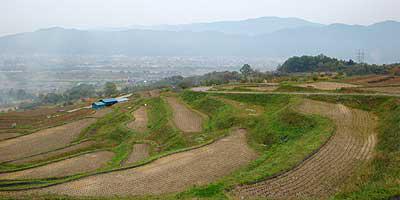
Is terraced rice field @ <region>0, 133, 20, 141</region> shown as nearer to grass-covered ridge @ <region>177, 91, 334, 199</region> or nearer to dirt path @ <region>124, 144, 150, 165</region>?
dirt path @ <region>124, 144, 150, 165</region>

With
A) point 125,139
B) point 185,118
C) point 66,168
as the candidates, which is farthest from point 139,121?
point 66,168

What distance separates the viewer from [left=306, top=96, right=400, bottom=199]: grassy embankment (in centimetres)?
931

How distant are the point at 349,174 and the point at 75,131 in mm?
23749

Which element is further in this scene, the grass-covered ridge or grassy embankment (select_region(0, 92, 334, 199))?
grassy embankment (select_region(0, 92, 334, 199))

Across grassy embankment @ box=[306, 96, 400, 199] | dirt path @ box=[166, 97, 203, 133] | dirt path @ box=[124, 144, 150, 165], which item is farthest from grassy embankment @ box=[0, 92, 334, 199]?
grassy embankment @ box=[306, 96, 400, 199]

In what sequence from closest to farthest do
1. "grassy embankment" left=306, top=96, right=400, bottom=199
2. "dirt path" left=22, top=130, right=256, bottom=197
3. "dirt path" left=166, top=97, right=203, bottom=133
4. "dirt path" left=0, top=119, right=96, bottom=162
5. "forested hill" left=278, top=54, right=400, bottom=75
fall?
"grassy embankment" left=306, top=96, right=400, bottom=199, "dirt path" left=22, top=130, right=256, bottom=197, "dirt path" left=0, top=119, right=96, bottom=162, "dirt path" left=166, top=97, right=203, bottom=133, "forested hill" left=278, top=54, right=400, bottom=75

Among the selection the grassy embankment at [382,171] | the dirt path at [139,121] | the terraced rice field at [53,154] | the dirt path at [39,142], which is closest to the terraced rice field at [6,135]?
the dirt path at [39,142]

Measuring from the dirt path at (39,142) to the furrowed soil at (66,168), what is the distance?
449 cm

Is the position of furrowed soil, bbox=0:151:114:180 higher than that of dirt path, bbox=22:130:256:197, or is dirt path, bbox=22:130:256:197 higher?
dirt path, bbox=22:130:256:197

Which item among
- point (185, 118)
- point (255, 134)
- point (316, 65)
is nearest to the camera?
point (255, 134)

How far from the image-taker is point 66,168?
1841 cm

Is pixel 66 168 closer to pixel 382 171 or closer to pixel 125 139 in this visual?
pixel 125 139

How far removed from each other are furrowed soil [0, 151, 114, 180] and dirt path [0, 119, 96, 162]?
14.7 feet

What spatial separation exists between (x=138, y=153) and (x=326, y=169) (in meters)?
11.9
